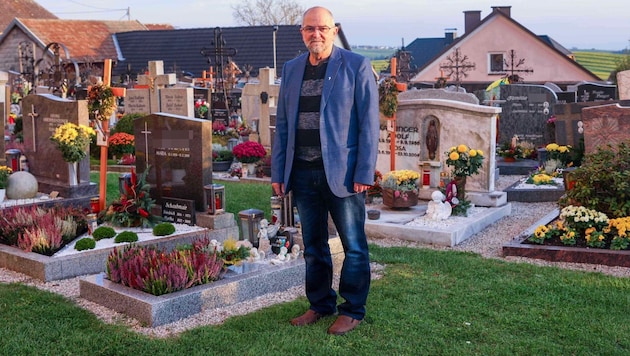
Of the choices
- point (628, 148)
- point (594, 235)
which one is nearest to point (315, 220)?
point (594, 235)

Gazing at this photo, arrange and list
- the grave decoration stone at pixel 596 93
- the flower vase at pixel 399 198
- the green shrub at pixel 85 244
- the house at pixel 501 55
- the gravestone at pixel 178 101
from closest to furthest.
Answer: the green shrub at pixel 85 244 < the flower vase at pixel 399 198 < the grave decoration stone at pixel 596 93 < the gravestone at pixel 178 101 < the house at pixel 501 55

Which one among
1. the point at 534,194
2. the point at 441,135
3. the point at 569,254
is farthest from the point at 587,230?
the point at 534,194

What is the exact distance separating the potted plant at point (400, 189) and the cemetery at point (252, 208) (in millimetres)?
20

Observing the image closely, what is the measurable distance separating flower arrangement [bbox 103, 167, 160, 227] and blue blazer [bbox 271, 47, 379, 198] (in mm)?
3843

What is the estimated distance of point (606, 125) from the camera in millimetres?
10359

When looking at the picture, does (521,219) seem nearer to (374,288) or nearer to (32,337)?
(374,288)

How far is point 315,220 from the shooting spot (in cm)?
532

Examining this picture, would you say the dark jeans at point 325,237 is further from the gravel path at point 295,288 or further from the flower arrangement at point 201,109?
the flower arrangement at point 201,109

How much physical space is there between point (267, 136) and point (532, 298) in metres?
11.2

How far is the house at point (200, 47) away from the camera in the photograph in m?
37.3

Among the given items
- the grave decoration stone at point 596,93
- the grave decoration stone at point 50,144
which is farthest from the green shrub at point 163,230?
the grave decoration stone at point 596,93

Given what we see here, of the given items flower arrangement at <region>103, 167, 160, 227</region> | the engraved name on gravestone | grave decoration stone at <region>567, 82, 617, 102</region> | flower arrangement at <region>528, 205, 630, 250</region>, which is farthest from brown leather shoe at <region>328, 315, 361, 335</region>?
grave decoration stone at <region>567, 82, 617, 102</region>

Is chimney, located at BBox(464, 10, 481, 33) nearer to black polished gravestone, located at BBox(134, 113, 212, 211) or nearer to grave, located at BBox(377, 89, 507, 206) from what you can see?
grave, located at BBox(377, 89, 507, 206)

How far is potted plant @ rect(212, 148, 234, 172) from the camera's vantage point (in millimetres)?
15227
